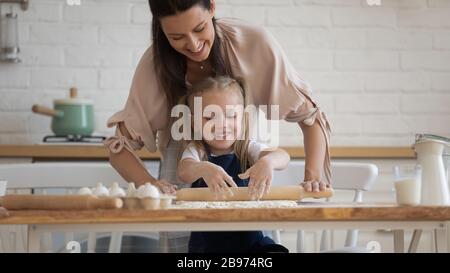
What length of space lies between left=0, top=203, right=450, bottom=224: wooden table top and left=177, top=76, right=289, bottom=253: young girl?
0.36 meters

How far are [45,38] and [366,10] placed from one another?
4.08 feet

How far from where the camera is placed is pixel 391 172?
107 inches

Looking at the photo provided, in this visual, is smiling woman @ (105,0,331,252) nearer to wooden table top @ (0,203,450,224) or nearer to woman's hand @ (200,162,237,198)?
woman's hand @ (200,162,237,198)

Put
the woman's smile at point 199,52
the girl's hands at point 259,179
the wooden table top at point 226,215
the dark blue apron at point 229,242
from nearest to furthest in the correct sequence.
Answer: the wooden table top at point 226,215 → the girl's hands at point 259,179 → the dark blue apron at point 229,242 → the woman's smile at point 199,52

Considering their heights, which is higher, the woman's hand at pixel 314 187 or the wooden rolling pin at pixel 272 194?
the woman's hand at pixel 314 187

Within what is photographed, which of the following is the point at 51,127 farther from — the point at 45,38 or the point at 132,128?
the point at 132,128

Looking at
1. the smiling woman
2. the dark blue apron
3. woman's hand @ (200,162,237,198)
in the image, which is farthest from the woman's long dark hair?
woman's hand @ (200,162,237,198)

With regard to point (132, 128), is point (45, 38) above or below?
above

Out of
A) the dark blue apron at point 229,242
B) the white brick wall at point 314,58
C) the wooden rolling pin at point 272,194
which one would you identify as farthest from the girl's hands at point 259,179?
the white brick wall at point 314,58

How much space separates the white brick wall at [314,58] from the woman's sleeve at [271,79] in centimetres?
118

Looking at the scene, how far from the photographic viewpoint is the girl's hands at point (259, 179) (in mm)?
1351

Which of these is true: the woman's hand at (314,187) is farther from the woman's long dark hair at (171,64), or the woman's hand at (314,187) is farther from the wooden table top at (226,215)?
the woman's long dark hair at (171,64)

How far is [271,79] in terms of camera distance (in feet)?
5.68
